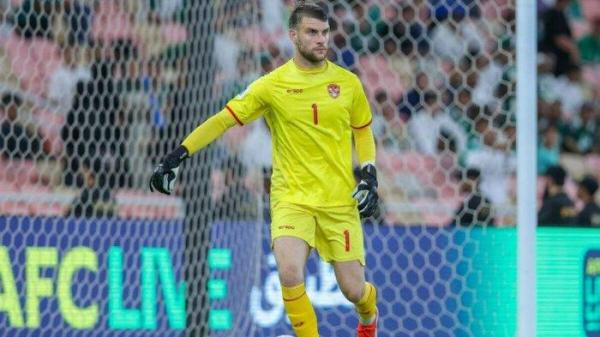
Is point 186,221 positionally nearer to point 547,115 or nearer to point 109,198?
point 109,198

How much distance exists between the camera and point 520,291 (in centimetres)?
541

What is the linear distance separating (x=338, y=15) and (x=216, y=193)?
1673 mm

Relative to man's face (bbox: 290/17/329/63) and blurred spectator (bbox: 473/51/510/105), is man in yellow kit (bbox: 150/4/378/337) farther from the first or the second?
blurred spectator (bbox: 473/51/510/105)

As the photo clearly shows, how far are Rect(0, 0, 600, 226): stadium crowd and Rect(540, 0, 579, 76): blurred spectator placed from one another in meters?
1.78

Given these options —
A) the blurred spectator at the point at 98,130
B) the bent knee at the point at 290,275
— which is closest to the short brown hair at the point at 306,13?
the bent knee at the point at 290,275

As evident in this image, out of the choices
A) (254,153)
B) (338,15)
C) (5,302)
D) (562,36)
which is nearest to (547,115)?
(562,36)

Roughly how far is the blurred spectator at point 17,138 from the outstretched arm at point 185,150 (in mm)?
3768

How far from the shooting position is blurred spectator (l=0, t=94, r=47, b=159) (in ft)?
31.8

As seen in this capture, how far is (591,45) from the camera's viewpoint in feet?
40.3

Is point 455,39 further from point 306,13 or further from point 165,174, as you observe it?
point 165,174

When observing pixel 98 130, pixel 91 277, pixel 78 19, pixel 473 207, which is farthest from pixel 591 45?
pixel 91 277

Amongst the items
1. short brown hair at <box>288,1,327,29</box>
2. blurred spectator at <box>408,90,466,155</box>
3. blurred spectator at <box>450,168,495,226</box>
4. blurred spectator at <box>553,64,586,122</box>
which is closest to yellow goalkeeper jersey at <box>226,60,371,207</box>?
short brown hair at <box>288,1,327,29</box>

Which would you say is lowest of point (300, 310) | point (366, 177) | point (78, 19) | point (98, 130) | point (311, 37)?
point (300, 310)

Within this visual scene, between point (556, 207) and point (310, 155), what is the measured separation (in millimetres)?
3335
